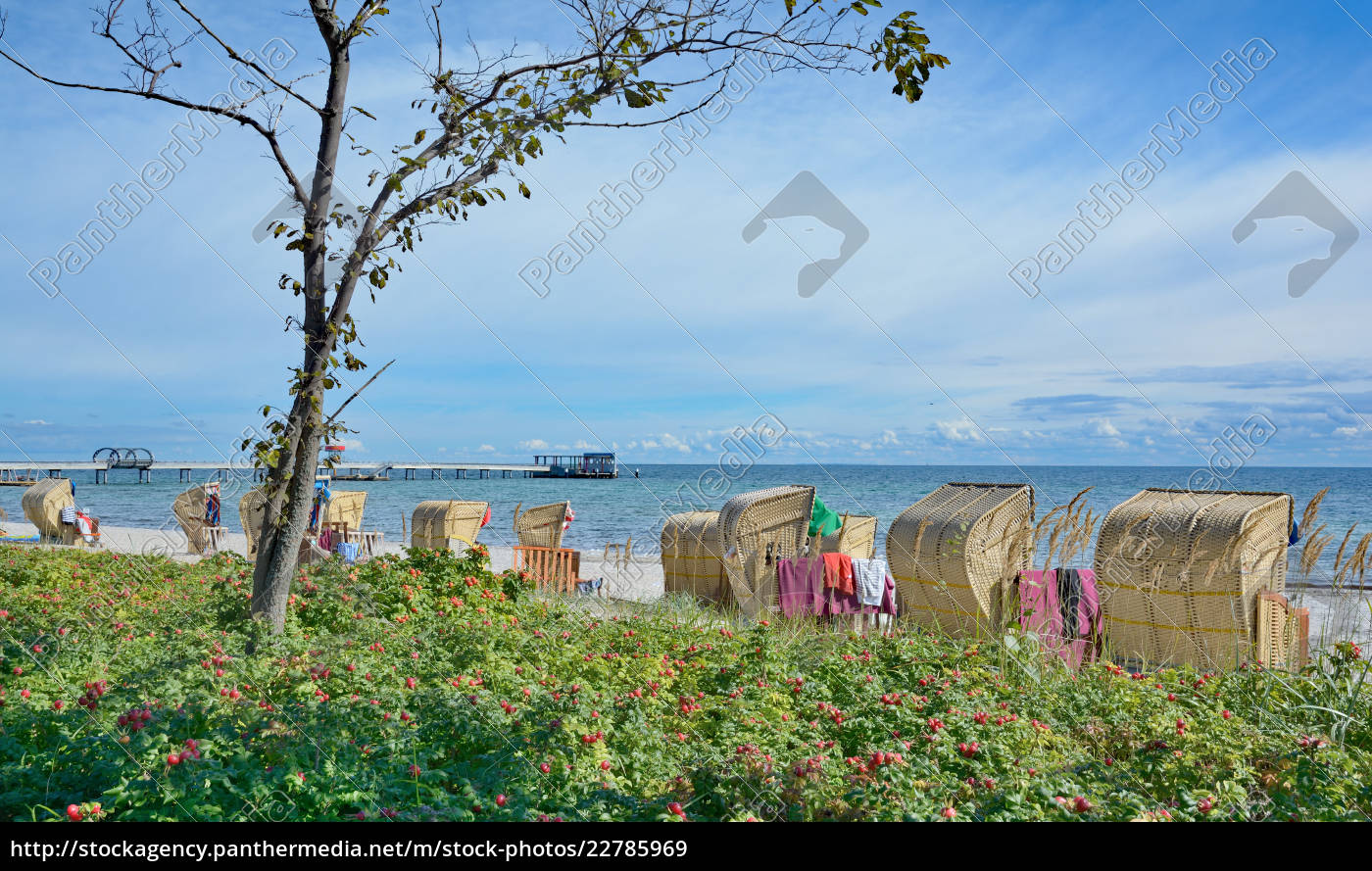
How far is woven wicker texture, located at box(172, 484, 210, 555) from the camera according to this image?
15445 millimetres

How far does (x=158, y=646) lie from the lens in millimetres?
4703

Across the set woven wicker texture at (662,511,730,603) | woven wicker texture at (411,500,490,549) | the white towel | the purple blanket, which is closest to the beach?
woven wicker texture at (662,511,730,603)

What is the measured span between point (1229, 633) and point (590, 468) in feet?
228

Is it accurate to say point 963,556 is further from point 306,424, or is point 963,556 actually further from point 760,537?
point 306,424

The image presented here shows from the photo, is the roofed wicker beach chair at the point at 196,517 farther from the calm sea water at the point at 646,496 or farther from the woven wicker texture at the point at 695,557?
the woven wicker texture at the point at 695,557

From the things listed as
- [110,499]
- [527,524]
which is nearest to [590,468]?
[110,499]

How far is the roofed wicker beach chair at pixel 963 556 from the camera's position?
6719mm

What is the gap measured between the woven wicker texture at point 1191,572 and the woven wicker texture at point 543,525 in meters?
7.34

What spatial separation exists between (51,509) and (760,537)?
1482 cm

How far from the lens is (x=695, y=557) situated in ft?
33.0

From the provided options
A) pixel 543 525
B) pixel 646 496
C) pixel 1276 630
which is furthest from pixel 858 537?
pixel 646 496

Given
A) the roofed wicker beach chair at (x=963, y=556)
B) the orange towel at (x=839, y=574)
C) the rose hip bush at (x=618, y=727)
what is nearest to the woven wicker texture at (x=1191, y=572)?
the roofed wicker beach chair at (x=963, y=556)
